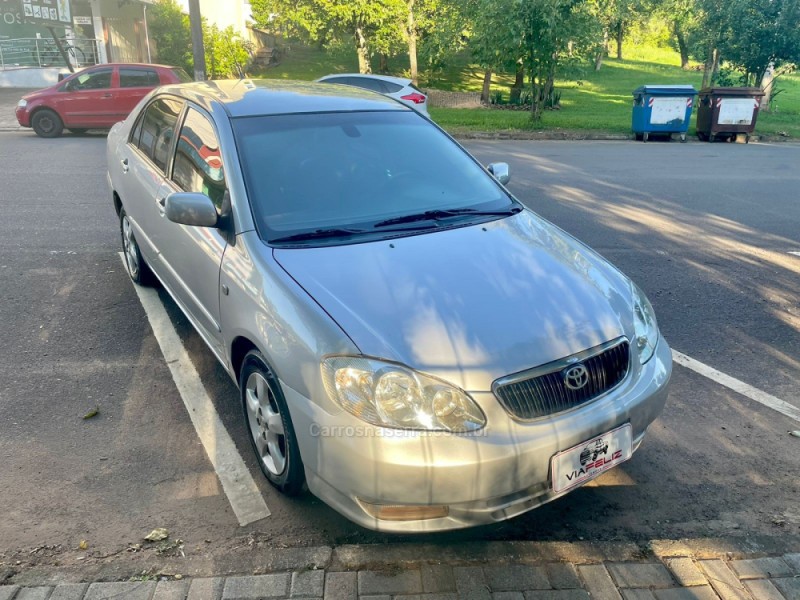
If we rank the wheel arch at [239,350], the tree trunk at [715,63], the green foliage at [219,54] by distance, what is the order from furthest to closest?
the green foliage at [219,54], the tree trunk at [715,63], the wheel arch at [239,350]

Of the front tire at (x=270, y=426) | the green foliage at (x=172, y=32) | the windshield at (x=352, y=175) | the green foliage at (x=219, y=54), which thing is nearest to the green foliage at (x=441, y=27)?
the green foliage at (x=219, y=54)

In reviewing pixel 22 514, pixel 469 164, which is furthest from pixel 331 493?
pixel 469 164

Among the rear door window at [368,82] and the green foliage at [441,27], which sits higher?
the green foliage at [441,27]

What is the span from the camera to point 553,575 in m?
2.63

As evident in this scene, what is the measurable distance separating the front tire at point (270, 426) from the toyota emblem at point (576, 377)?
1129 millimetres

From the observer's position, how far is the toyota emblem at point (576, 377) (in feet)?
8.73

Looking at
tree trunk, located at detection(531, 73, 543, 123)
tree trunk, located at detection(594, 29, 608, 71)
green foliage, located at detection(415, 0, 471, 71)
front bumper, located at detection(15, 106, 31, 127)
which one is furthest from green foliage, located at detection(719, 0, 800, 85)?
front bumper, located at detection(15, 106, 31, 127)

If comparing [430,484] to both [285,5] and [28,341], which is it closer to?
[28,341]

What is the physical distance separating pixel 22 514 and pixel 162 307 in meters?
2.41

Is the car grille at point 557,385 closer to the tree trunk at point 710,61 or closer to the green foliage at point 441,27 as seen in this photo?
the green foliage at point 441,27

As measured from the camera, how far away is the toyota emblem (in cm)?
266

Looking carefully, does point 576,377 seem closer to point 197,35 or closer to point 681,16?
point 197,35

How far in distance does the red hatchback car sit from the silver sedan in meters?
12.0

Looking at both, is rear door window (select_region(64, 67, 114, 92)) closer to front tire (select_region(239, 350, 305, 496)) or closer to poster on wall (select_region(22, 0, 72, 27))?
poster on wall (select_region(22, 0, 72, 27))
